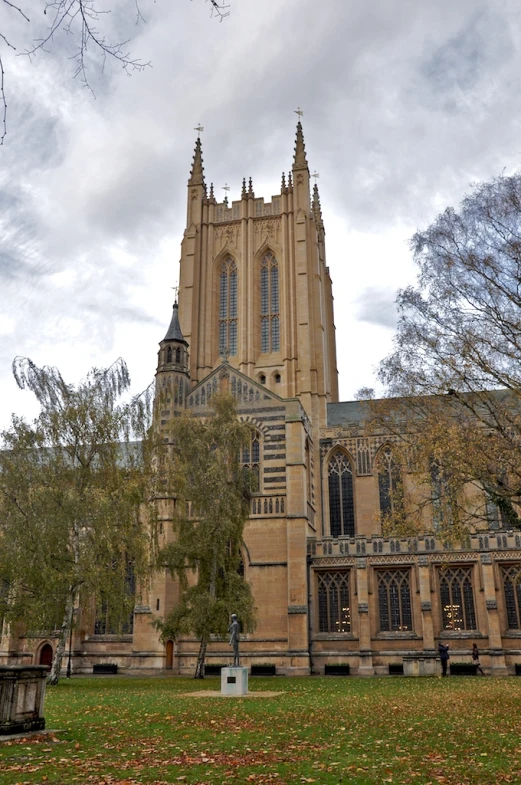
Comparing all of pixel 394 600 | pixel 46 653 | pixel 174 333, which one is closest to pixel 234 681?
pixel 394 600

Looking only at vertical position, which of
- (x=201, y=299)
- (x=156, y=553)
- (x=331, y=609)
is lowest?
(x=331, y=609)

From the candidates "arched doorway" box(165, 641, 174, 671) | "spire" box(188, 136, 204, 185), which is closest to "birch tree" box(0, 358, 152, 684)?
"arched doorway" box(165, 641, 174, 671)

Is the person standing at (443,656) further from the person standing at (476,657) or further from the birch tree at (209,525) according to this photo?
the birch tree at (209,525)

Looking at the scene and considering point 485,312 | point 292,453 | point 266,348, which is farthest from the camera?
point 266,348

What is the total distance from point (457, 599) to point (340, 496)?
403 inches

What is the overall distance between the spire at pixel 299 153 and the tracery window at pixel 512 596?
33.4 metres

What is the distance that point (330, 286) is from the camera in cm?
5656

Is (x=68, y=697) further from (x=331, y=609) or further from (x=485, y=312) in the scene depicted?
(x=331, y=609)

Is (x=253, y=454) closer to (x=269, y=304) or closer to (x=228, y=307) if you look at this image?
(x=269, y=304)

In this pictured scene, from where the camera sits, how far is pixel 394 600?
1340 inches

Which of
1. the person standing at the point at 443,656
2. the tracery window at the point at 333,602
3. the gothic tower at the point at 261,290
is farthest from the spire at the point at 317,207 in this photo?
the person standing at the point at 443,656

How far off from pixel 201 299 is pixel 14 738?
41.6m

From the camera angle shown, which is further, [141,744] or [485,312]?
[485,312]

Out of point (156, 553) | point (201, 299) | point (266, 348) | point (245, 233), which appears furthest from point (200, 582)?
point (245, 233)
